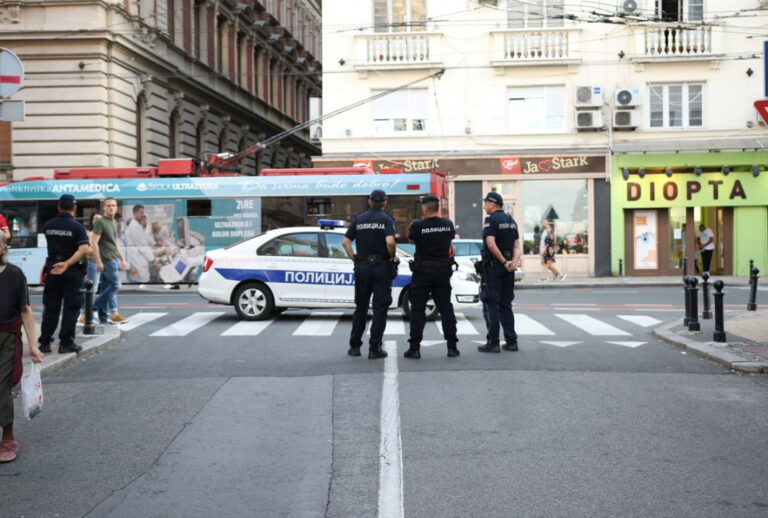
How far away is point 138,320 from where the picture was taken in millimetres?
15281

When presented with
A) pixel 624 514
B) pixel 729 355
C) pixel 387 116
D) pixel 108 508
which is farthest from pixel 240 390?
pixel 387 116

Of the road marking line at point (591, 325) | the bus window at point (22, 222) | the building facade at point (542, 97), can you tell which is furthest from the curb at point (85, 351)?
the building facade at point (542, 97)

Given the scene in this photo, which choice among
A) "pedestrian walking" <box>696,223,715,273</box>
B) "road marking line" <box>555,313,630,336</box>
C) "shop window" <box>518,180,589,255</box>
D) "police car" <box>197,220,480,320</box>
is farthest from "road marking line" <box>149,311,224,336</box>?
"pedestrian walking" <box>696,223,715,273</box>

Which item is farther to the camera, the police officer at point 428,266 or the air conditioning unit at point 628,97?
the air conditioning unit at point 628,97

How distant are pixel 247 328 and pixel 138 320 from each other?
2.59 m

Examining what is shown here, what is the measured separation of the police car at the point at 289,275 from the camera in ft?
48.0

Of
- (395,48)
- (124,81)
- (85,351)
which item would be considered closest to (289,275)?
(85,351)

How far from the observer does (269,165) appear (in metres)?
44.8

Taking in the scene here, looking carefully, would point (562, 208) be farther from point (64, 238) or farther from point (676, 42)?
point (64, 238)

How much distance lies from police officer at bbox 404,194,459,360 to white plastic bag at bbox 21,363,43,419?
4767 mm

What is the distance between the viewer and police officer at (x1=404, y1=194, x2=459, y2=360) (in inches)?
397

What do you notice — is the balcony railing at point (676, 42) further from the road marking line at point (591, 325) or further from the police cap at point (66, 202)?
the police cap at point (66, 202)

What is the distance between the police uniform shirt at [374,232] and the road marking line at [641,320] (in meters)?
6.16

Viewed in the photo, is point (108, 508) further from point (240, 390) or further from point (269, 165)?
point (269, 165)
